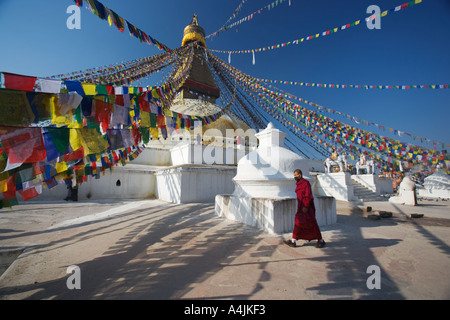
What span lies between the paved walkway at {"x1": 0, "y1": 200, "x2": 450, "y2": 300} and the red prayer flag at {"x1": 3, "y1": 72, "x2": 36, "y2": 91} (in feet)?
6.71

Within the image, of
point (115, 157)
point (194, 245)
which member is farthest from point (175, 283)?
point (115, 157)

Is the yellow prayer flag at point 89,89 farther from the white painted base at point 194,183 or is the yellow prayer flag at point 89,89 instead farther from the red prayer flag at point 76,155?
the white painted base at point 194,183

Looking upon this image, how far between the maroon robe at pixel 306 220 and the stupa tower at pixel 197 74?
17.5 metres

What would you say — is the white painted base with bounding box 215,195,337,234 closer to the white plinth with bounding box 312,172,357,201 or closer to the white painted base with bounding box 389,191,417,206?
the white painted base with bounding box 389,191,417,206

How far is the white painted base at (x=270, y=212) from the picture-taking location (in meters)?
3.78

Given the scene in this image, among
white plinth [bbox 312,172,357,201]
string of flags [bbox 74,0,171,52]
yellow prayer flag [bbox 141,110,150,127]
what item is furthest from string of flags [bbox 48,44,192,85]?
white plinth [bbox 312,172,357,201]

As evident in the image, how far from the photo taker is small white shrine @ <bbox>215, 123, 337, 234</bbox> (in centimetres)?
386

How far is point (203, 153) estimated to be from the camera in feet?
35.1

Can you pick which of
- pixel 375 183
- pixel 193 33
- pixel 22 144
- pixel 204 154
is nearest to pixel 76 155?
pixel 22 144

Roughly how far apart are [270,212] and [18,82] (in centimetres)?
393

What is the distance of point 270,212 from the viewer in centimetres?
378

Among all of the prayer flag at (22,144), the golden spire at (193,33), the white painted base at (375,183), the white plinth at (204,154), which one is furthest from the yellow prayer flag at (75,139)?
the golden spire at (193,33)
